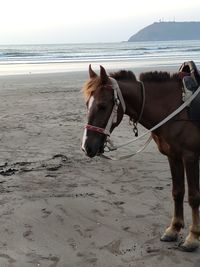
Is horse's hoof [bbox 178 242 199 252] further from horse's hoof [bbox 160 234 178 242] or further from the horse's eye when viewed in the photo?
the horse's eye

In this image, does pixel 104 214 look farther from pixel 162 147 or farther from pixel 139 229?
pixel 162 147

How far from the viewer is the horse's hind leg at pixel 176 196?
4.68 m

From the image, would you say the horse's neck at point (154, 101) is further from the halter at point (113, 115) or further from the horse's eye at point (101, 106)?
the horse's eye at point (101, 106)

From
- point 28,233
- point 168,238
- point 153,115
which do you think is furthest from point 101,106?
point 28,233

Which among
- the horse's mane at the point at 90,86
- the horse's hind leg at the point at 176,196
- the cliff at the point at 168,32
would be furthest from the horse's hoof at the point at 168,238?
the cliff at the point at 168,32

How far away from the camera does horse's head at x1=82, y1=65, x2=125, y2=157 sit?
406 cm

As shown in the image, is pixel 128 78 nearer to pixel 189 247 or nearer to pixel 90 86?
pixel 90 86

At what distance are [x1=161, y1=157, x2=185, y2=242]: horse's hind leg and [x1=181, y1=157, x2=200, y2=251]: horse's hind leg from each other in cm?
20

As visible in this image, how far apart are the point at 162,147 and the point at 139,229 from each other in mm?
1134

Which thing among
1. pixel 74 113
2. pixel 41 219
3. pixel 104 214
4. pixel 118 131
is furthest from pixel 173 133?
pixel 74 113

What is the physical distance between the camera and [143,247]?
4621mm

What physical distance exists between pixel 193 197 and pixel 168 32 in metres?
183

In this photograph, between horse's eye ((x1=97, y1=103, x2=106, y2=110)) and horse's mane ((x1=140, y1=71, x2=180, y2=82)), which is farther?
horse's mane ((x1=140, y1=71, x2=180, y2=82))

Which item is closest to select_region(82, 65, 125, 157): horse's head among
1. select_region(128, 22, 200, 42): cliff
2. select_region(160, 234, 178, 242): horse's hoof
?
select_region(160, 234, 178, 242): horse's hoof
